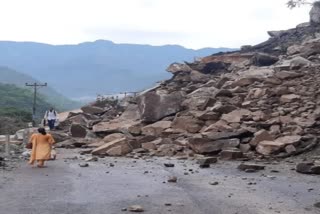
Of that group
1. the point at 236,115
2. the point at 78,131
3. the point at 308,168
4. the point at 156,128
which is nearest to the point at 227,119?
the point at 236,115

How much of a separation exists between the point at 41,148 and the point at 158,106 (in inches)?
342

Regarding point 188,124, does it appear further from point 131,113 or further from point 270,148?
point 131,113

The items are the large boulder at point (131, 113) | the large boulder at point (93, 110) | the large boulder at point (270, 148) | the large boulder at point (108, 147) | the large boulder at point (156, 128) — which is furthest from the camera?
the large boulder at point (93, 110)

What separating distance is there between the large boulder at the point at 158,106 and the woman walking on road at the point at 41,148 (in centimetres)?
795

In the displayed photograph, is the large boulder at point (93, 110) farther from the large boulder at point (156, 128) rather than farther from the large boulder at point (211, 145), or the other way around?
the large boulder at point (211, 145)

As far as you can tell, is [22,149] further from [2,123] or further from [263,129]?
[2,123]

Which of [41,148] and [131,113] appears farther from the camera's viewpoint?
[131,113]

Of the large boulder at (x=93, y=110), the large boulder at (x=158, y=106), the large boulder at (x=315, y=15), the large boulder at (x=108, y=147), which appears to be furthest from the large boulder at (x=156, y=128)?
the large boulder at (x=315, y=15)

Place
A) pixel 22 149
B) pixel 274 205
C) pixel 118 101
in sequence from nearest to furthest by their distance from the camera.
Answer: pixel 274 205 < pixel 22 149 < pixel 118 101

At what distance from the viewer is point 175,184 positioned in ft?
37.6

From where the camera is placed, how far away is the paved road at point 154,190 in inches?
342

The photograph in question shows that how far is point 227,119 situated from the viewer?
19984mm

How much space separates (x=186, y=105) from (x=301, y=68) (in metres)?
5.17

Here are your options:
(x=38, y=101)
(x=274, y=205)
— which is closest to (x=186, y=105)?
(x=274, y=205)
